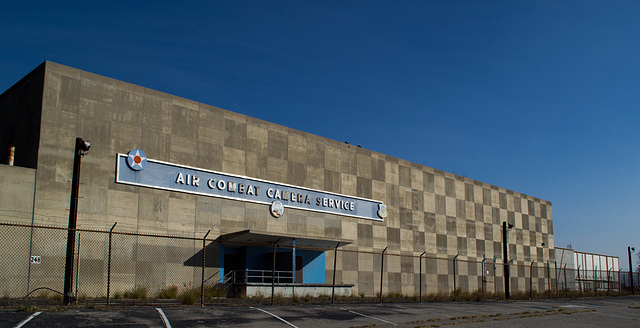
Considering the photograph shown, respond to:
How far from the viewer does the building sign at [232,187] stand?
25906 millimetres

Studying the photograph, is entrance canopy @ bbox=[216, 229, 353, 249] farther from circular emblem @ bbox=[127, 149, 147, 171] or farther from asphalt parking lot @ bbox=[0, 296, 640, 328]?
asphalt parking lot @ bbox=[0, 296, 640, 328]

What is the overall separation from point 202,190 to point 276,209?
16.0 feet

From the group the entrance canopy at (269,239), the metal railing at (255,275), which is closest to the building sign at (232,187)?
the entrance canopy at (269,239)

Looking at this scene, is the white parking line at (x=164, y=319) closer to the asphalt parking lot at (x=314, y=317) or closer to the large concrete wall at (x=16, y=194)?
the asphalt parking lot at (x=314, y=317)

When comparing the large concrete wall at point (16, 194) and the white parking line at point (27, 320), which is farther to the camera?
the large concrete wall at point (16, 194)

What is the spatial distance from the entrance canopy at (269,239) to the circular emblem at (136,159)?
5.20 m

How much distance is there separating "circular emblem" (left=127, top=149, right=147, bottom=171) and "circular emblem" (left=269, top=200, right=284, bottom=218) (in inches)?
313

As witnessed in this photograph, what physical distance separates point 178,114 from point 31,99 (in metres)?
6.70

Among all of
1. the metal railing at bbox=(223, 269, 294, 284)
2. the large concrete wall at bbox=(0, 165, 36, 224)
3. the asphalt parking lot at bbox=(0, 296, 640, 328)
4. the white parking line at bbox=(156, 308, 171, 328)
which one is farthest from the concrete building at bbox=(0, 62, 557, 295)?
the white parking line at bbox=(156, 308, 171, 328)

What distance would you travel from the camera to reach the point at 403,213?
132 ft

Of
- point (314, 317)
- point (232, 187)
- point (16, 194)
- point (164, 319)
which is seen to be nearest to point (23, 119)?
point (16, 194)

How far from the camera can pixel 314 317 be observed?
19.1 m

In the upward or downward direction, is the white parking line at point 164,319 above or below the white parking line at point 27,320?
below

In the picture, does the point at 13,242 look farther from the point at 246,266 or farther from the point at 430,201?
the point at 430,201
